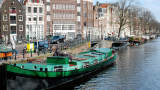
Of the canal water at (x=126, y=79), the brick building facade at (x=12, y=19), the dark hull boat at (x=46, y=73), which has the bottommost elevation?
the canal water at (x=126, y=79)

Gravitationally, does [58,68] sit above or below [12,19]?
below

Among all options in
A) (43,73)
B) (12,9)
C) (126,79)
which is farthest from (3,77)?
(12,9)

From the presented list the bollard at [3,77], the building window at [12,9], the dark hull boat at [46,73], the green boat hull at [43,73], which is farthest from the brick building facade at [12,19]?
the bollard at [3,77]

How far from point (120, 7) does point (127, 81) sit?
57515 millimetres

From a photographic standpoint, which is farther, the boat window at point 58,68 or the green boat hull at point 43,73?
the boat window at point 58,68

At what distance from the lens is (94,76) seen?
3278cm

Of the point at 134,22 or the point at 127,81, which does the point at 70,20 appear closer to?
the point at 134,22

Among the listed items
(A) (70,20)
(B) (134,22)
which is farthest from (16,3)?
(B) (134,22)

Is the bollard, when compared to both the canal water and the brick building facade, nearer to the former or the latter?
the canal water

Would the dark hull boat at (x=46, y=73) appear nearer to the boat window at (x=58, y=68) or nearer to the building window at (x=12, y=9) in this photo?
the boat window at (x=58, y=68)

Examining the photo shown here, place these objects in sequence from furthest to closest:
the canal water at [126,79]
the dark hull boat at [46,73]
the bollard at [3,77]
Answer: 1. the canal water at [126,79]
2. the dark hull boat at [46,73]
3. the bollard at [3,77]

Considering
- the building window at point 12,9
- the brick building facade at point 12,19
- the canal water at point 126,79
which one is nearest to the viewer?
the canal water at point 126,79

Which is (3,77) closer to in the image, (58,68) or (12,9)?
(58,68)

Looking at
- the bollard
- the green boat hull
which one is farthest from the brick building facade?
the bollard
